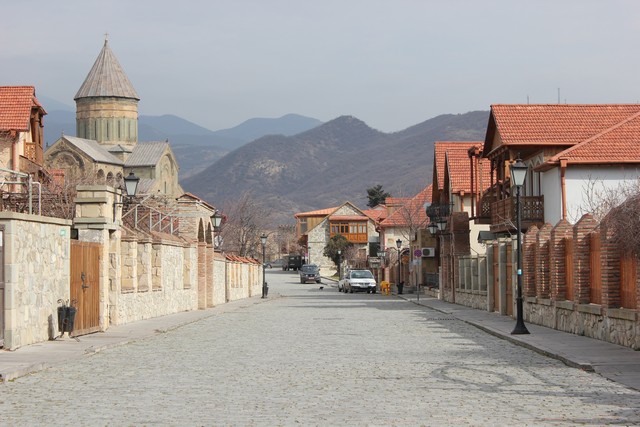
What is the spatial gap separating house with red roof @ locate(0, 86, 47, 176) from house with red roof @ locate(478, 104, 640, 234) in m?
20.2

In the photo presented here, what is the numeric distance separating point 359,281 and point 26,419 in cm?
6093

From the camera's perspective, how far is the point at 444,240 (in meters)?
52.8

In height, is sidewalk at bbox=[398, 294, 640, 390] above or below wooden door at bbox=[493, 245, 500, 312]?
below

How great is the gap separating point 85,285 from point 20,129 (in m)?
24.6

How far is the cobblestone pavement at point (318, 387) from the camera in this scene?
10938 mm

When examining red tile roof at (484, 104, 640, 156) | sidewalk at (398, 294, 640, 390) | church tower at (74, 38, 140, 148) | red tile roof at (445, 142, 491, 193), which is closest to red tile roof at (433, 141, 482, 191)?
red tile roof at (445, 142, 491, 193)

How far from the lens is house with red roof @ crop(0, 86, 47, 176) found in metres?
47.1

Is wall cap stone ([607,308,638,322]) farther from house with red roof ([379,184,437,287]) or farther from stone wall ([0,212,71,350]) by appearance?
house with red roof ([379,184,437,287])

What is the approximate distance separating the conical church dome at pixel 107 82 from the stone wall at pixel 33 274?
341ft

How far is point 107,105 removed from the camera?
4924 inches

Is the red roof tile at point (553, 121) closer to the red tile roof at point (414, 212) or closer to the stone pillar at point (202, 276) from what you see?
the stone pillar at point (202, 276)

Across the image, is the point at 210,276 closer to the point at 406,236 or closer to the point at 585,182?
the point at 585,182

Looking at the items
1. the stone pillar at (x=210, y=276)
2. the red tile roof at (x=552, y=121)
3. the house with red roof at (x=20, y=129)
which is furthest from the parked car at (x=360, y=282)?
the red tile roof at (x=552, y=121)

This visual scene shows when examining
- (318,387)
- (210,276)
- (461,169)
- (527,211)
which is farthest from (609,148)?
(318,387)
